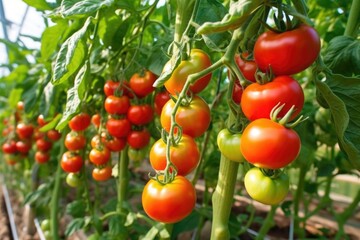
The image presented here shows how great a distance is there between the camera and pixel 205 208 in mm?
1165

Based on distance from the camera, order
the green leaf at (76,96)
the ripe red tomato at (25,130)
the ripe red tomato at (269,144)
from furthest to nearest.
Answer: the ripe red tomato at (25,130), the green leaf at (76,96), the ripe red tomato at (269,144)

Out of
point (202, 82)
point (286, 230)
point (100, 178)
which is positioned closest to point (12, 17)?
point (100, 178)

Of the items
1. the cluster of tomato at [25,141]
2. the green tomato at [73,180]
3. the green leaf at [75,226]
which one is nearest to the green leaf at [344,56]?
the green leaf at [75,226]

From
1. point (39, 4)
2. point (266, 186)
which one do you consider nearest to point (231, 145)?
point (266, 186)

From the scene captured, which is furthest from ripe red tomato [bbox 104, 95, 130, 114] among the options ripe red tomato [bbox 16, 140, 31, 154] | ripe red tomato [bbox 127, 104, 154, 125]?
ripe red tomato [bbox 16, 140, 31, 154]

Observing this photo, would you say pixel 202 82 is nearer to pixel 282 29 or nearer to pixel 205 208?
pixel 282 29

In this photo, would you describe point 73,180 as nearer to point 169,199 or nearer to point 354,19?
point 169,199

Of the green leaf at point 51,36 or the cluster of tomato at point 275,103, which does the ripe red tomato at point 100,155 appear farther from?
the cluster of tomato at point 275,103

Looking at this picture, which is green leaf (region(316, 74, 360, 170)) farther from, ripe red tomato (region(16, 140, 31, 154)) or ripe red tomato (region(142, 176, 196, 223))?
ripe red tomato (region(16, 140, 31, 154))

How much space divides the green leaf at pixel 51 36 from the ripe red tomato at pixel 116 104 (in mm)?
198

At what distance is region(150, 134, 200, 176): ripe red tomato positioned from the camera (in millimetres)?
460

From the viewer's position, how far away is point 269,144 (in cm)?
37

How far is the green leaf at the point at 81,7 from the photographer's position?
1.75 feet

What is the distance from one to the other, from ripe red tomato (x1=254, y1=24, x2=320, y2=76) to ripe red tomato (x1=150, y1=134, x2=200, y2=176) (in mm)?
162
